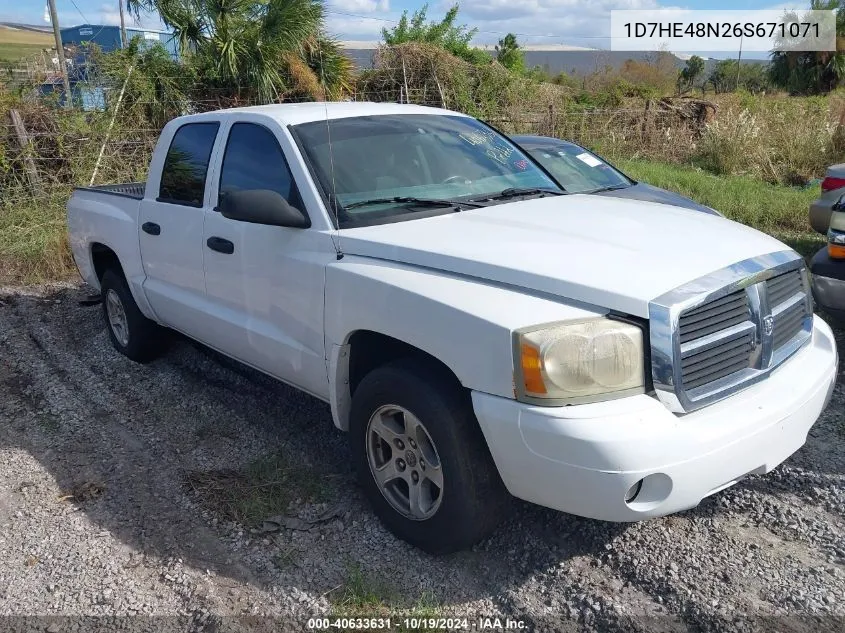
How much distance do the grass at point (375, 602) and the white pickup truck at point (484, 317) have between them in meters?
0.27

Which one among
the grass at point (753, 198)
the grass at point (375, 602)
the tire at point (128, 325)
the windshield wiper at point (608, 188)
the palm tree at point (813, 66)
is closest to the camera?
the grass at point (375, 602)

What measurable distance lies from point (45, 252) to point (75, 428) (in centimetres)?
472

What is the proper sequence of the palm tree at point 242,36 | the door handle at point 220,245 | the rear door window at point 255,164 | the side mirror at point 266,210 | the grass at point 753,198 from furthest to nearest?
1. the palm tree at point 242,36
2. the grass at point 753,198
3. the door handle at point 220,245
4. the rear door window at point 255,164
5. the side mirror at point 266,210

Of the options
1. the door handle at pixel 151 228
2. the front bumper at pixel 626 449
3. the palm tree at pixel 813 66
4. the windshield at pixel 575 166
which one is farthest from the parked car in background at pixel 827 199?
the palm tree at pixel 813 66

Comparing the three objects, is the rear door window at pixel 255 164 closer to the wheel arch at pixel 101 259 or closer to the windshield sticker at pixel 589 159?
the wheel arch at pixel 101 259

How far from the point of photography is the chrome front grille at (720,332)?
8.56 ft

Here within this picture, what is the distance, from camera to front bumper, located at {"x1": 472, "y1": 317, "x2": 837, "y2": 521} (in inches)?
99.9

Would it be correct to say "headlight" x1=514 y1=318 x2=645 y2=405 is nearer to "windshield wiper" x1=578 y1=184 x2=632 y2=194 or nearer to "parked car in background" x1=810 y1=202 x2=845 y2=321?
"parked car in background" x1=810 y1=202 x2=845 y2=321

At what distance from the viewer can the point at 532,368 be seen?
101 inches

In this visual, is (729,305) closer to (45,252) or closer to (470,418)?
(470,418)

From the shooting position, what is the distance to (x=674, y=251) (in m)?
2.97

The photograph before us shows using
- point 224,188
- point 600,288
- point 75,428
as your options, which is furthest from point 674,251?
point 75,428

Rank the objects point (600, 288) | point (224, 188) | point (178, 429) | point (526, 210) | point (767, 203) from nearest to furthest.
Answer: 1. point (600, 288)
2. point (526, 210)
3. point (224, 188)
4. point (178, 429)
5. point (767, 203)

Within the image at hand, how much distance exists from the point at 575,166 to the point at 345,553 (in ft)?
17.5
